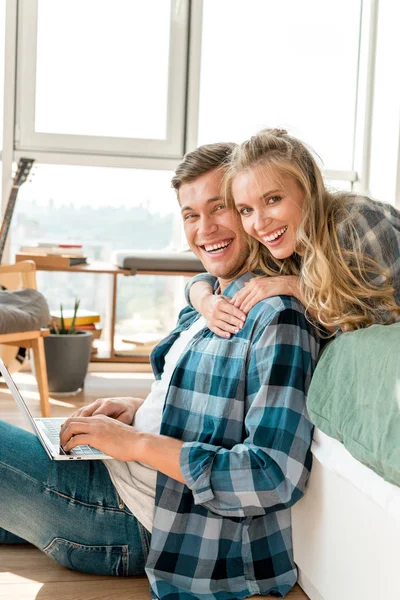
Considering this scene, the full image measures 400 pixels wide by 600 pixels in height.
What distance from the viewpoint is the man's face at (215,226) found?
68.8 inches

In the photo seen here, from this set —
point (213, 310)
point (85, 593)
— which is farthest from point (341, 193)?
point (85, 593)

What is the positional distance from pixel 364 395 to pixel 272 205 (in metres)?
0.45

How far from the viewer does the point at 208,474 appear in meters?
1.44

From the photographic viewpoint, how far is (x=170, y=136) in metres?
4.65

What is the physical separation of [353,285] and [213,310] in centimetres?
32

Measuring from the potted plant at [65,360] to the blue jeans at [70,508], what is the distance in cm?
211

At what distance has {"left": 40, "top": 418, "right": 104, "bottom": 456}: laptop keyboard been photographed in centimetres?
158

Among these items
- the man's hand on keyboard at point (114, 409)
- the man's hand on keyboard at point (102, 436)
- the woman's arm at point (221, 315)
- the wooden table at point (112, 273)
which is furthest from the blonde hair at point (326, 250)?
the wooden table at point (112, 273)

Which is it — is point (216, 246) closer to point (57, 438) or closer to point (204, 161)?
point (204, 161)

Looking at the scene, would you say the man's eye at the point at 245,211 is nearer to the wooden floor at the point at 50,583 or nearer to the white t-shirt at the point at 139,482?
the white t-shirt at the point at 139,482

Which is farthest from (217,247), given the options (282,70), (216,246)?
(282,70)

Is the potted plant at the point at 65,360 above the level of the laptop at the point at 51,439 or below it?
below

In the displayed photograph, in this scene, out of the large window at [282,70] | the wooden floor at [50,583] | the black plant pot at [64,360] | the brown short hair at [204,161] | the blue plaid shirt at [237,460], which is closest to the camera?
the blue plaid shirt at [237,460]

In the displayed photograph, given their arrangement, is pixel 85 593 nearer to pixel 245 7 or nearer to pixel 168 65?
pixel 168 65
